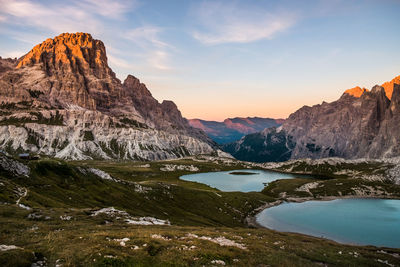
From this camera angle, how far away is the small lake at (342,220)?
84.0 meters

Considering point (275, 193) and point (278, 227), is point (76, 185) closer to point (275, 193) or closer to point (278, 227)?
point (278, 227)

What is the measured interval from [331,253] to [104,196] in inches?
2353

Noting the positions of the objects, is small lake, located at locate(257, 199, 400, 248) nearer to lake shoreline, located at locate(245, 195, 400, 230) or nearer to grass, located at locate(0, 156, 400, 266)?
lake shoreline, located at locate(245, 195, 400, 230)

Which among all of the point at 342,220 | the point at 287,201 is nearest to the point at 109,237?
the point at 342,220

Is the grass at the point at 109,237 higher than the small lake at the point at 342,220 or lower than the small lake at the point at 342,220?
higher

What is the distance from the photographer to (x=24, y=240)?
23.3 metres

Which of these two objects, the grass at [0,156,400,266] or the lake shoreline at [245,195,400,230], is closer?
the grass at [0,156,400,266]

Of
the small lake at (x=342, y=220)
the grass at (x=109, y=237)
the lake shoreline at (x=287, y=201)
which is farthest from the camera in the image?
the lake shoreline at (x=287, y=201)

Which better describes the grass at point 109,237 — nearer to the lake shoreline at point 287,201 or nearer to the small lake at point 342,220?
the lake shoreline at point 287,201

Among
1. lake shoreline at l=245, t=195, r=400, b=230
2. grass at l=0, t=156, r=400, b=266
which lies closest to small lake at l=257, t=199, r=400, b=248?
lake shoreline at l=245, t=195, r=400, b=230

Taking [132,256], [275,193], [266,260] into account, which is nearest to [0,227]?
[132,256]

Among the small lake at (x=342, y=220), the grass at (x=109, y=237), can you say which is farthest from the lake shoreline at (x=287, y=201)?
the grass at (x=109, y=237)

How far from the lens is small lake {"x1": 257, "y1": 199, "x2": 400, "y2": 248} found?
3307 inches

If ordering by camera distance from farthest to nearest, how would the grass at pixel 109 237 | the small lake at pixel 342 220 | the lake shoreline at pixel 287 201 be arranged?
1. the lake shoreline at pixel 287 201
2. the small lake at pixel 342 220
3. the grass at pixel 109 237
